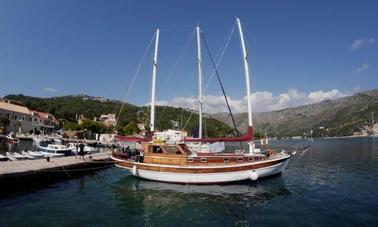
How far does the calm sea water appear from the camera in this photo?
661 inches

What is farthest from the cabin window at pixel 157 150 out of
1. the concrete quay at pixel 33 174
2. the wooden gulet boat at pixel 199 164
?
the concrete quay at pixel 33 174

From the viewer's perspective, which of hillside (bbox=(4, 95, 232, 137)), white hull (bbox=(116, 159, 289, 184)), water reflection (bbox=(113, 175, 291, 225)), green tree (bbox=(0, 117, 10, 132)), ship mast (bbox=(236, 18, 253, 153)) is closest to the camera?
water reflection (bbox=(113, 175, 291, 225))

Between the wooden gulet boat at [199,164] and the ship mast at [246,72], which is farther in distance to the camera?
the ship mast at [246,72]

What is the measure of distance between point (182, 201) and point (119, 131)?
88.7 meters

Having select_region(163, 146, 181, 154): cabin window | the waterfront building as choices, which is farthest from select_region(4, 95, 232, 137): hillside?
select_region(163, 146, 181, 154): cabin window

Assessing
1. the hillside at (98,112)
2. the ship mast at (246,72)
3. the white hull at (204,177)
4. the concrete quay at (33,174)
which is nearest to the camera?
the concrete quay at (33,174)

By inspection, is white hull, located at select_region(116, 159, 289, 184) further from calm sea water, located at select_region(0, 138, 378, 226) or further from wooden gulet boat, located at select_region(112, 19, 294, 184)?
calm sea water, located at select_region(0, 138, 378, 226)

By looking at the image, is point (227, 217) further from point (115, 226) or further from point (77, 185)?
point (77, 185)

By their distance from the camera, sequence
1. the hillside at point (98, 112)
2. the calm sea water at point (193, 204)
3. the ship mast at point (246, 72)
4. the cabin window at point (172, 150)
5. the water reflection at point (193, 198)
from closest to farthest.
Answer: the calm sea water at point (193, 204), the water reflection at point (193, 198), the cabin window at point (172, 150), the ship mast at point (246, 72), the hillside at point (98, 112)

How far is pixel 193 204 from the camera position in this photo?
20516 mm

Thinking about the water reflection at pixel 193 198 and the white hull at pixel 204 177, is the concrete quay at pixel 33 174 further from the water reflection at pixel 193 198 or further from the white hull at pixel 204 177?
the white hull at pixel 204 177

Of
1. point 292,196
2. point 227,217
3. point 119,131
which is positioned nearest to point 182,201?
point 227,217

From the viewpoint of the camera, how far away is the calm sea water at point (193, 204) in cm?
1678

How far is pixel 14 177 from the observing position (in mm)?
23375
